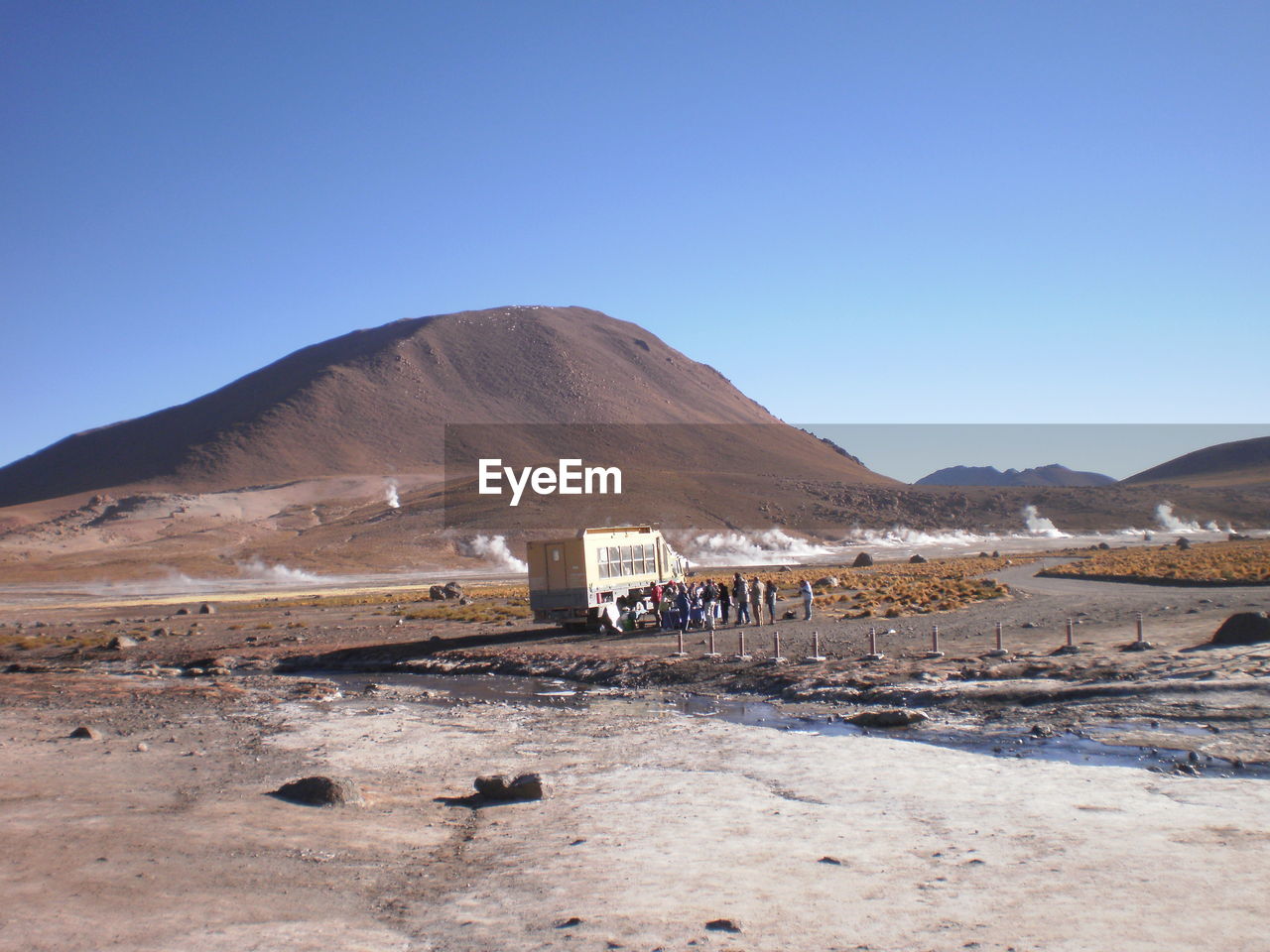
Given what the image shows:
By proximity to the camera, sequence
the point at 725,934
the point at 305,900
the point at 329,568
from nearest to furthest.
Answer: the point at 725,934 → the point at 305,900 → the point at 329,568

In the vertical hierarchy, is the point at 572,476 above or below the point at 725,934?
above

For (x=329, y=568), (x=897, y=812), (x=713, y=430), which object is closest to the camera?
(x=897, y=812)

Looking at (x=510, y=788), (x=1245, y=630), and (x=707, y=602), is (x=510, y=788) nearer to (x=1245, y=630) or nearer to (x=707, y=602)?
(x=1245, y=630)

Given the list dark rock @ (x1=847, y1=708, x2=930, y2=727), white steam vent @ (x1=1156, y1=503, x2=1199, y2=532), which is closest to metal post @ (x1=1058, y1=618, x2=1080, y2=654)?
dark rock @ (x1=847, y1=708, x2=930, y2=727)

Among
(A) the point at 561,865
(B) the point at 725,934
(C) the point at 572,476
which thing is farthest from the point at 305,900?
(C) the point at 572,476

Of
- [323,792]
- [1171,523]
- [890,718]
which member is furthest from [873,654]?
[1171,523]

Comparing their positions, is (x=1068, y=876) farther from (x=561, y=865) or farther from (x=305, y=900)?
(x=305, y=900)
